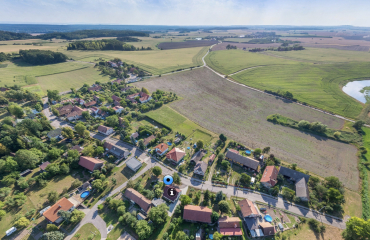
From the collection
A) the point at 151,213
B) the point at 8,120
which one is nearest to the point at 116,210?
the point at 151,213

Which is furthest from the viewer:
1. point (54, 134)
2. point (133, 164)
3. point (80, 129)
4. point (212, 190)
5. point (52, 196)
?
point (54, 134)

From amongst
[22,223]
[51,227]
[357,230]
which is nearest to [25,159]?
[22,223]

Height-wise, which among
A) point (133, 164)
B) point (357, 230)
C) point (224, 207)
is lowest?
point (224, 207)

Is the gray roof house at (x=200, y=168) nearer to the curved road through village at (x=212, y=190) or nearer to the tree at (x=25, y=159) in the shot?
the curved road through village at (x=212, y=190)

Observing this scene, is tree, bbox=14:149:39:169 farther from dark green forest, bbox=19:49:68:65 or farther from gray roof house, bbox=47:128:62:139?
dark green forest, bbox=19:49:68:65

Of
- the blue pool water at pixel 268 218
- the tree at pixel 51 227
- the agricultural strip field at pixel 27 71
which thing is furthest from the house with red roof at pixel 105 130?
the agricultural strip field at pixel 27 71

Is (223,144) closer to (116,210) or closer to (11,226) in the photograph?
(116,210)

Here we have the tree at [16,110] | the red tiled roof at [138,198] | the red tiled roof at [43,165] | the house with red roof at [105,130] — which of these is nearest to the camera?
the red tiled roof at [138,198]

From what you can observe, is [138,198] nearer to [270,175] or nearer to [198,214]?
[198,214]
